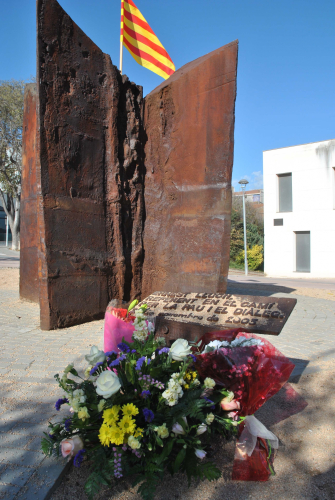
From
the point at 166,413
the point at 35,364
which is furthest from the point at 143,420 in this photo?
the point at 35,364

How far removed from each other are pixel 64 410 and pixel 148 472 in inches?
45.2

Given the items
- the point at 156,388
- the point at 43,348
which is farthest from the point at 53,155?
the point at 156,388

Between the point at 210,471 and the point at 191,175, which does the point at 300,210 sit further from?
the point at 210,471

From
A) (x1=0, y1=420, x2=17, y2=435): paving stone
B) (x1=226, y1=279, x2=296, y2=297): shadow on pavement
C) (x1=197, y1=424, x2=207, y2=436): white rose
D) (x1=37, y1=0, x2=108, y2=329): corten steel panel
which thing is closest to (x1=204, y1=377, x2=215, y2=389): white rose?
(x1=197, y1=424, x2=207, y2=436): white rose

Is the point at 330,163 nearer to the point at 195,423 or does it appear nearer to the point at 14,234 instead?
the point at 195,423

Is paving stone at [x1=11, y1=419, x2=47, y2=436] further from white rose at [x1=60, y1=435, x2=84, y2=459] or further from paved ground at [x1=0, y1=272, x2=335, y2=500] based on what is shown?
white rose at [x1=60, y1=435, x2=84, y2=459]

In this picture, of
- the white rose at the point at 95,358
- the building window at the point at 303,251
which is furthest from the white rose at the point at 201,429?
the building window at the point at 303,251

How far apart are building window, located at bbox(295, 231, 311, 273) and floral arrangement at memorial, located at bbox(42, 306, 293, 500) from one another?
17.7 metres

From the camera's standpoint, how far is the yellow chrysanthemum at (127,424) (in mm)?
1902

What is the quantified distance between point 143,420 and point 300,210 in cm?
1834

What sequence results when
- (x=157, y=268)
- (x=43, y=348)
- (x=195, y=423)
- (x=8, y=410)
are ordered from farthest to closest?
(x=157, y=268)
(x=43, y=348)
(x=8, y=410)
(x=195, y=423)

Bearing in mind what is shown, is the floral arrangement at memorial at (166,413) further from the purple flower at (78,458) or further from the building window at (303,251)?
the building window at (303,251)

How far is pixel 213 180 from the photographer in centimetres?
574

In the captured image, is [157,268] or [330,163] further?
[330,163]
